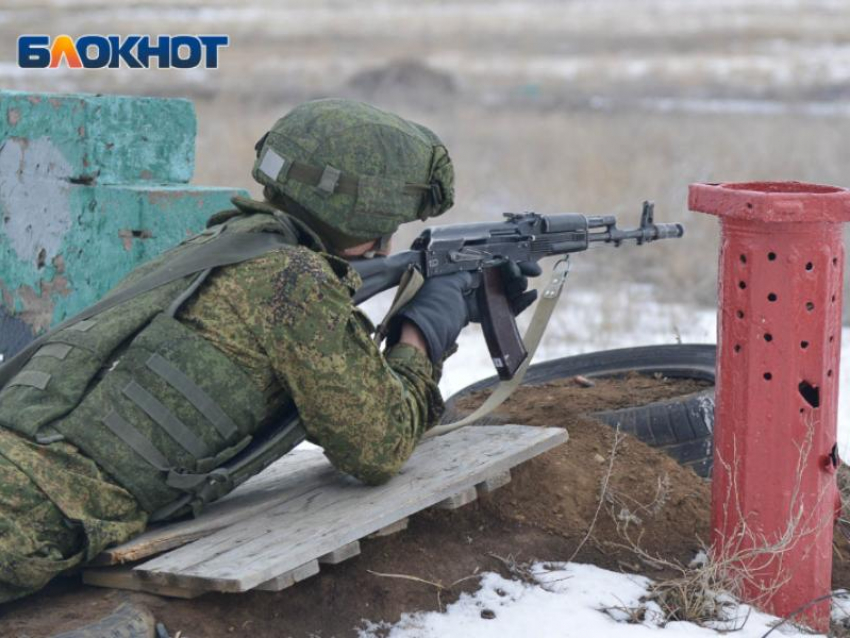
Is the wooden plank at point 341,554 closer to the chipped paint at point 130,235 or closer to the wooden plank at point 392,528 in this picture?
the wooden plank at point 392,528

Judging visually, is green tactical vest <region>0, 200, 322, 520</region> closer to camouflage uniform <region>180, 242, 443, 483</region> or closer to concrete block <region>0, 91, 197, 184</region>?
camouflage uniform <region>180, 242, 443, 483</region>

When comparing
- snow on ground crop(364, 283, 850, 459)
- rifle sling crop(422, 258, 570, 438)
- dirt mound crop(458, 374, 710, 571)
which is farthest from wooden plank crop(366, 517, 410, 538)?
snow on ground crop(364, 283, 850, 459)

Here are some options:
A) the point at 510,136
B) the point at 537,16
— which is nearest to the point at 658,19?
the point at 537,16

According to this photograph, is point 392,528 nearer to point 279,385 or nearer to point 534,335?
point 279,385

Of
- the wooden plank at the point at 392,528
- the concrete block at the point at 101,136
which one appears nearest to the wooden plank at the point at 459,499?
the wooden plank at the point at 392,528

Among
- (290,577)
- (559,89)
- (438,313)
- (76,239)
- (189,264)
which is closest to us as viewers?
(290,577)

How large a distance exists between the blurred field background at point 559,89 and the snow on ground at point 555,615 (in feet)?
20.0

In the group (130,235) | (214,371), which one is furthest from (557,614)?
(130,235)

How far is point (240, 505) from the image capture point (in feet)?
11.9

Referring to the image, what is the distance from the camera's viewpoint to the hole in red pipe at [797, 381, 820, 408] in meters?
3.48

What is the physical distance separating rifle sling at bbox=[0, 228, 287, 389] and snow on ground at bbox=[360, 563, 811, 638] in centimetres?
110

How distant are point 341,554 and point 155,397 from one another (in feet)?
2.17

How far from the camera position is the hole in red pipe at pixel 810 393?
3482 millimetres

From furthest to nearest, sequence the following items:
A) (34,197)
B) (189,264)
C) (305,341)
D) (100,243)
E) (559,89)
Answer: (559,89)
(34,197)
(100,243)
(189,264)
(305,341)
